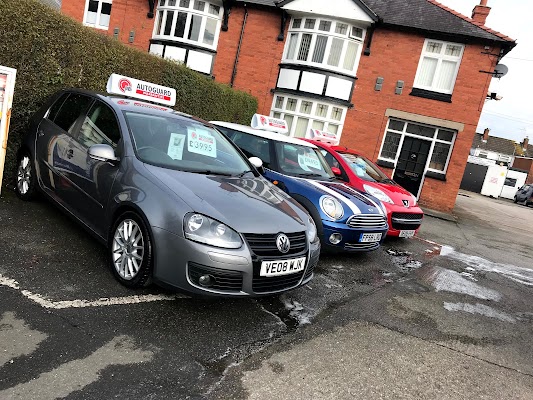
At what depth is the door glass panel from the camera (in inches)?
186

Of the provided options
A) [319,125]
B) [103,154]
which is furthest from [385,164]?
[103,154]

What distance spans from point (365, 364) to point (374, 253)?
3755 mm

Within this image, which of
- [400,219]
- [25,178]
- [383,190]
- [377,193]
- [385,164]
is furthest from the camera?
[385,164]

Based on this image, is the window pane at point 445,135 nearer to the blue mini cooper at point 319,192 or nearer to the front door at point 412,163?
the front door at point 412,163

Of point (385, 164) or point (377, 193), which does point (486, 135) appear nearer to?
point (385, 164)

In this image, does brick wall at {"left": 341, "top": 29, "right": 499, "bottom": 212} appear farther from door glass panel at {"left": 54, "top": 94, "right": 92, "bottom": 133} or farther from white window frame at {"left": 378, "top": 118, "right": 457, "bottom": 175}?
door glass panel at {"left": 54, "top": 94, "right": 92, "bottom": 133}

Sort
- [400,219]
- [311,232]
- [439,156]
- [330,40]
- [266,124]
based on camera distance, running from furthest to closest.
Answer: [330,40]
[439,156]
[266,124]
[400,219]
[311,232]

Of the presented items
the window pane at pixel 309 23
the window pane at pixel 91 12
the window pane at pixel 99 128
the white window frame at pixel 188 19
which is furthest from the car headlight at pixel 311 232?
the window pane at pixel 91 12

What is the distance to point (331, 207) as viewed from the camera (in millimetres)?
5539

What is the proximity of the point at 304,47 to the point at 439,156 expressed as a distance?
6441 mm

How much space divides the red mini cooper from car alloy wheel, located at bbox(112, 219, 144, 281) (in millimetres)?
4728

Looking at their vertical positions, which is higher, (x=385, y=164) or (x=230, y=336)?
(x=385, y=164)

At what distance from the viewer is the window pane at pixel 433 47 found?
15160 mm

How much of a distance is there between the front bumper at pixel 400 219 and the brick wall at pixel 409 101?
27.0 ft
